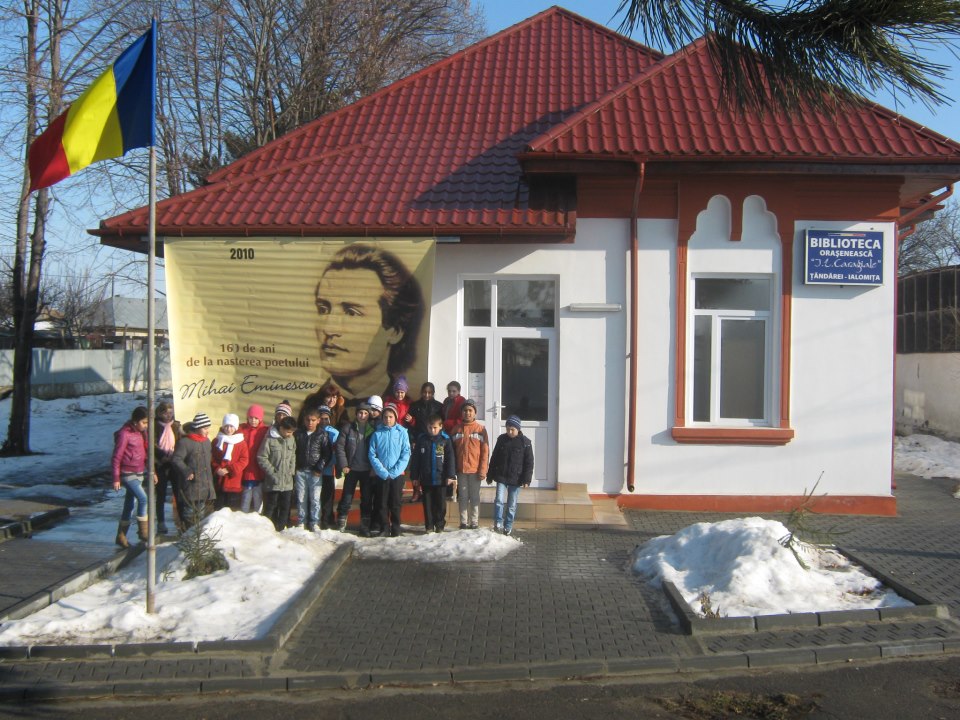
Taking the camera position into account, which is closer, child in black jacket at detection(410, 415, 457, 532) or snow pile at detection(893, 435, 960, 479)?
child in black jacket at detection(410, 415, 457, 532)

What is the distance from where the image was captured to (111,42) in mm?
17781

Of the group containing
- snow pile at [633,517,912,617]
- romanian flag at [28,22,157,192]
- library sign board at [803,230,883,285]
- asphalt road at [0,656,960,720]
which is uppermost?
romanian flag at [28,22,157,192]

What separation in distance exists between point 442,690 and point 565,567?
3.14 meters

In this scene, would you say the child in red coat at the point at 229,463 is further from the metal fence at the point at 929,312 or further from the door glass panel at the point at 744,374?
the metal fence at the point at 929,312

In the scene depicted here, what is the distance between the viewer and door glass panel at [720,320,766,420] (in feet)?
38.5

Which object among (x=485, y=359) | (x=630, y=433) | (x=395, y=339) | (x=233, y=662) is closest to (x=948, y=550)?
(x=630, y=433)

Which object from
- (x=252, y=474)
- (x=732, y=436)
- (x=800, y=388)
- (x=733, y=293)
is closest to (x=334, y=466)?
(x=252, y=474)

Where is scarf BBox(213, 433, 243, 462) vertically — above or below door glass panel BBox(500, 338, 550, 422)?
below

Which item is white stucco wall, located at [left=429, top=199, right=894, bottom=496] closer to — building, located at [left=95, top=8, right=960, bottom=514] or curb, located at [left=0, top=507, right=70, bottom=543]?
building, located at [left=95, top=8, right=960, bottom=514]

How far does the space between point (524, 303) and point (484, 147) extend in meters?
2.60

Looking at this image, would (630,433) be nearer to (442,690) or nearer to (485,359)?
(485,359)

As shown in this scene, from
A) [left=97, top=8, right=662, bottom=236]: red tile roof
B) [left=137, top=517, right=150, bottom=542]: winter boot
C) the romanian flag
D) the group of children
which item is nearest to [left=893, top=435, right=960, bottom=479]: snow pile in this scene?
[left=97, top=8, right=662, bottom=236]: red tile roof

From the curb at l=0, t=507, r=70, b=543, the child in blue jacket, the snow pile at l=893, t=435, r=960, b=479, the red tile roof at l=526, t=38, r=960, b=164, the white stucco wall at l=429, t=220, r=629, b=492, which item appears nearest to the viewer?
the child in blue jacket

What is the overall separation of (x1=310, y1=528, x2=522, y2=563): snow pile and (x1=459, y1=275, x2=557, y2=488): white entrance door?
2.25 m
